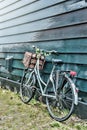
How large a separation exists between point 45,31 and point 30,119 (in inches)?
69.2

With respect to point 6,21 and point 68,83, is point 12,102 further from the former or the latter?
point 6,21

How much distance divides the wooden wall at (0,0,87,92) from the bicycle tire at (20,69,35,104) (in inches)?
17.9

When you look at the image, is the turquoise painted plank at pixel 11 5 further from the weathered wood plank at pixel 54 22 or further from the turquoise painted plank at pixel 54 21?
the weathered wood plank at pixel 54 22

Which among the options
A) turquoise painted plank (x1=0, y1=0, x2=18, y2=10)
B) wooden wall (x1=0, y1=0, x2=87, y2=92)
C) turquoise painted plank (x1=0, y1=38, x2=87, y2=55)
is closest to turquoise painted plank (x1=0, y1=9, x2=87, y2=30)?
wooden wall (x1=0, y1=0, x2=87, y2=92)

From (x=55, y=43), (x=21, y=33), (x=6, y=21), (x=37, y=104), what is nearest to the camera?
(x=55, y=43)

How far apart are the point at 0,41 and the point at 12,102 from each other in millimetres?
2504

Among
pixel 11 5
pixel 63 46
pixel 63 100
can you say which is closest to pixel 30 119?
pixel 63 100

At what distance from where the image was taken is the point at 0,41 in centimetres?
773

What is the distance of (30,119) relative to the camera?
4.50 meters

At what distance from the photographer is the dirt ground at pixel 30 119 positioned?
162 inches

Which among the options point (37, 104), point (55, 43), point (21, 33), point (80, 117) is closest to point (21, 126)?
point (80, 117)

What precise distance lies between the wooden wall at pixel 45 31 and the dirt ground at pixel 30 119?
23.3 inches

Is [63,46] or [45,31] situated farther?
[45,31]

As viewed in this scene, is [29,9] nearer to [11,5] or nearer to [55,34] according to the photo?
[11,5]
